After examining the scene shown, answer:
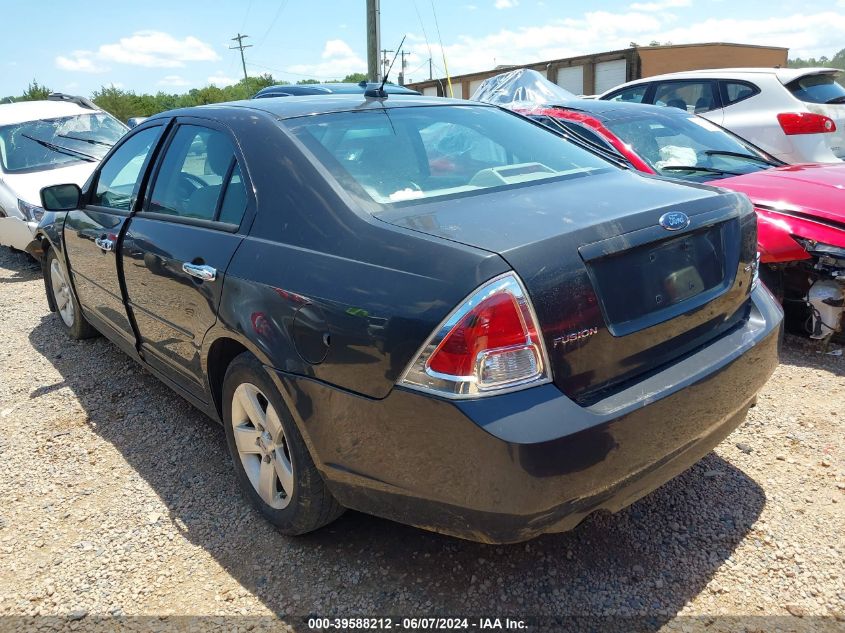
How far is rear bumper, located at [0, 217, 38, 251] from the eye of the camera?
7074 mm

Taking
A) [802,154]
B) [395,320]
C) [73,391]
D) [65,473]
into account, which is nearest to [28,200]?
[73,391]

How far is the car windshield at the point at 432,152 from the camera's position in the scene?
2.44 metres

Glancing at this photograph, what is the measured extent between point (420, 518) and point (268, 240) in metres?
1.10

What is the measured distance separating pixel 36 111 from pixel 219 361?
7.71 meters

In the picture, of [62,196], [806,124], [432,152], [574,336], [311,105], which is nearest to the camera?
[574,336]

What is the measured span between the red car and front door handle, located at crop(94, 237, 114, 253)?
9.72ft

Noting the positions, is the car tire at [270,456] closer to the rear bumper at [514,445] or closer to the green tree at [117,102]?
the rear bumper at [514,445]

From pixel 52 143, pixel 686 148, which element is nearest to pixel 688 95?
pixel 686 148

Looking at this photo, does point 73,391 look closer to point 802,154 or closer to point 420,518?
point 420,518

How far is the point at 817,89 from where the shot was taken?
723 centimetres

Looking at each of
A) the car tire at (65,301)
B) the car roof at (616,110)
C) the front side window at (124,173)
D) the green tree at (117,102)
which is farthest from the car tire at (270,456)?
the green tree at (117,102)

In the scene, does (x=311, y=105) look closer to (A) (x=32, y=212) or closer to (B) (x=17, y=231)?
(A) (x=32, y=212)

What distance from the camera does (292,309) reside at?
2.18m

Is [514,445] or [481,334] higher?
[481,334]
